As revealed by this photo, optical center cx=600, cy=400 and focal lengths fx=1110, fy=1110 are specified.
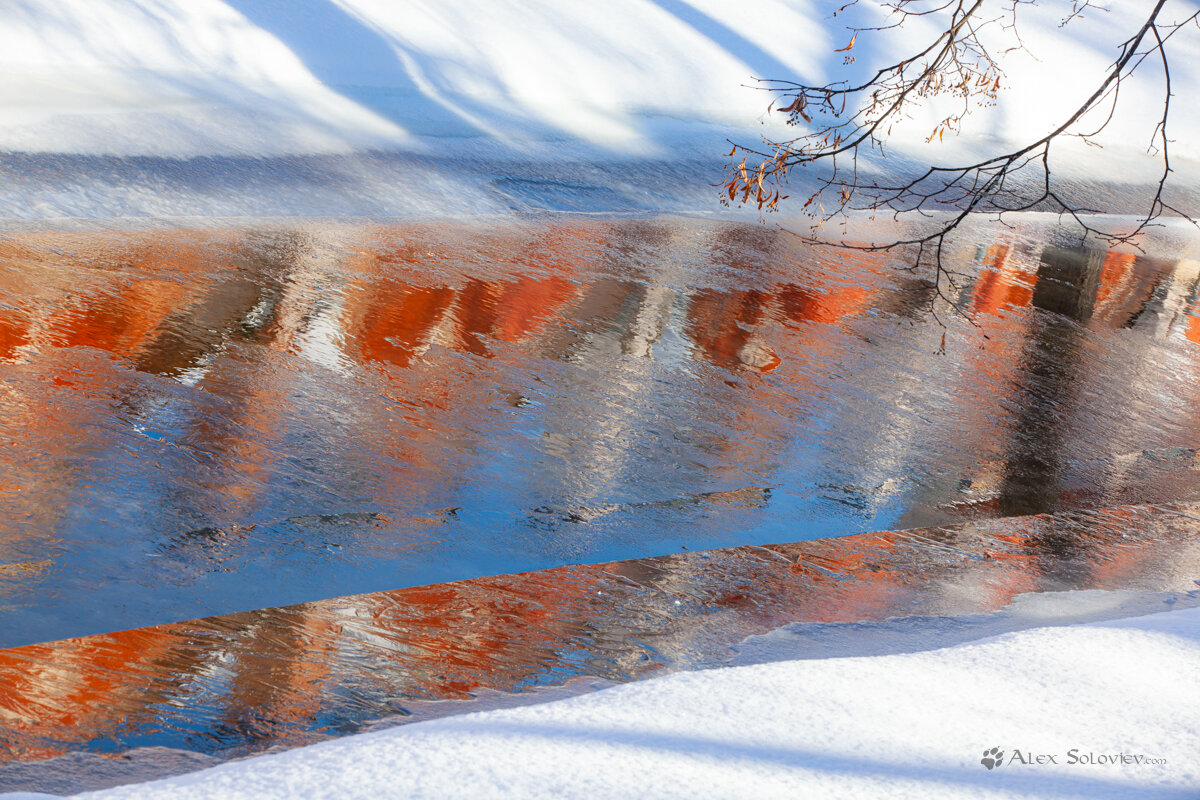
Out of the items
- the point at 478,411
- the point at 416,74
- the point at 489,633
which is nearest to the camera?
the point at 489,633

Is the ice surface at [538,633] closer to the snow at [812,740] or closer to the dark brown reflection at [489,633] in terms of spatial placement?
the dark brown reflection at [489,633]

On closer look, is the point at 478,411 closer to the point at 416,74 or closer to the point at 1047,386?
the point at 1047,386

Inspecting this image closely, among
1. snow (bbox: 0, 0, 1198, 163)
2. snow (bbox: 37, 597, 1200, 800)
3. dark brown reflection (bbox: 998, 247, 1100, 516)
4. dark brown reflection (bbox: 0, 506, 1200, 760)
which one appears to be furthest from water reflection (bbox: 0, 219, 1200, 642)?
snow (bbox: 0, 0, 1198, 163)

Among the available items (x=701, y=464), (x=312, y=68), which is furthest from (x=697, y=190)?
(x=701, y=464)

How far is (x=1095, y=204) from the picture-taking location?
11.8m

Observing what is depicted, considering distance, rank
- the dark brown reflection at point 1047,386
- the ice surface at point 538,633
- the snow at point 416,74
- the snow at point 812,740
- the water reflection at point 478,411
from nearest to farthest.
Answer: the snow at point 812,740
the ice surface at point 538,633
the water reflection at point 478,411
the dark brown reflection at point 1047,386
the snow at point 416,74

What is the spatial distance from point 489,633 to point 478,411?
1.59 m

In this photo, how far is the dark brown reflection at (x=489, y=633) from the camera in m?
2.32

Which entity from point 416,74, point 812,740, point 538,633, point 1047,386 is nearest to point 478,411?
point 538,633

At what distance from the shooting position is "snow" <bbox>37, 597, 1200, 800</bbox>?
1988 mm

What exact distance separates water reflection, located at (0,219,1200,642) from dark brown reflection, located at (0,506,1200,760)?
0.45 ft

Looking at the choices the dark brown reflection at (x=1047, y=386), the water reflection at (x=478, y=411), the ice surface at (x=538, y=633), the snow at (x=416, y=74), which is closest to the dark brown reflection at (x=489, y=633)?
the ice surface at (x=538, y=633)

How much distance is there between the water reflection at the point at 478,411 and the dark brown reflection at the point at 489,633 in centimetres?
14

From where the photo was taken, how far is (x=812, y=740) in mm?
2221
